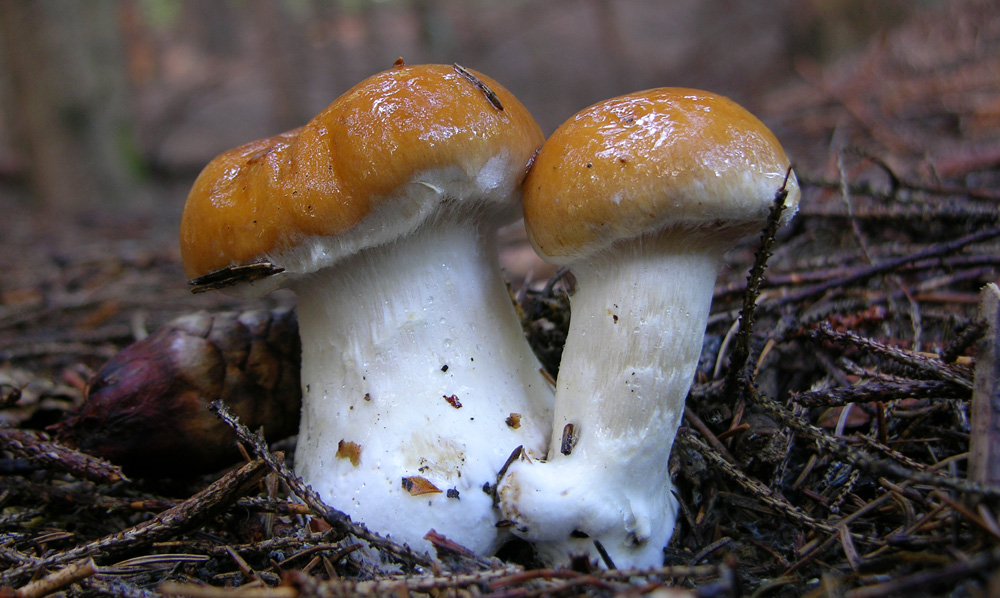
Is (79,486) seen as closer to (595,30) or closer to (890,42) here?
(890,42)

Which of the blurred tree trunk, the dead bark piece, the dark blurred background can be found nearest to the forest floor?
the dead bark piece

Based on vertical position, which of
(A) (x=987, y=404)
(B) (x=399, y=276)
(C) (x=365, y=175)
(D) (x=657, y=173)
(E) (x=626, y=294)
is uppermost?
(C) (x=365, y=175)

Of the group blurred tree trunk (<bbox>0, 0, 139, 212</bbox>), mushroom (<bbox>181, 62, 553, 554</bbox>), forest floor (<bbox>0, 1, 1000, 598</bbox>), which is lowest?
forest floor (<bbox>0, 1, 1000, 598</bbox>)

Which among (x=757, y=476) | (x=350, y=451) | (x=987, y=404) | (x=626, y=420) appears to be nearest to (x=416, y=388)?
(x=350, y=451)

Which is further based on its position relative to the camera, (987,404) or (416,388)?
(416,388)

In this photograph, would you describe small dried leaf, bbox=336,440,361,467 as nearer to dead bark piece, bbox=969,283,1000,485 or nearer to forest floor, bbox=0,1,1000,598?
forest floor, bbox=0,1,1000,598

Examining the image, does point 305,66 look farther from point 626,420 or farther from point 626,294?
point 626,420
